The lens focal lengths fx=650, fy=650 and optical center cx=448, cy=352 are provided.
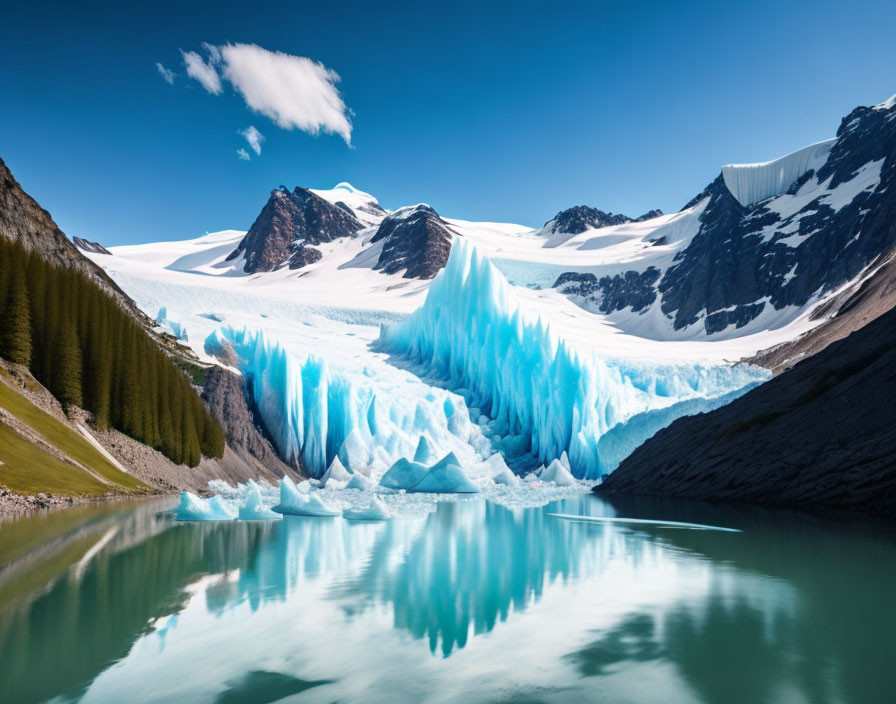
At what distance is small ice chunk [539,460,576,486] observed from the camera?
42438 mm

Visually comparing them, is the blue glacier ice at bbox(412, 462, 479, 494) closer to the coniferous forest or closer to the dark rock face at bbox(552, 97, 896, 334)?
the coniferous forest

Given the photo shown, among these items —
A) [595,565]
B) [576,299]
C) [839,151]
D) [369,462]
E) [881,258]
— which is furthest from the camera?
[576,299]

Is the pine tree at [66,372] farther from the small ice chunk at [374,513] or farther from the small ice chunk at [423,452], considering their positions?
the small ice chunk at [423,452]

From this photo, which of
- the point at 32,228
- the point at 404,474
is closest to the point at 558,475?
the point at 404,474

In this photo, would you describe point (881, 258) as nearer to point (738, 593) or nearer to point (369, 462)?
point (369, 462)

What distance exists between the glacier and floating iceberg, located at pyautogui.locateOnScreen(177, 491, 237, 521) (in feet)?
533

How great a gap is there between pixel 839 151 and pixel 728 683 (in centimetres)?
16851

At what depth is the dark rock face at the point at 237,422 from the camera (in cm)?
4756

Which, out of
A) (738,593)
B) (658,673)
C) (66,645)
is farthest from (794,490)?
(66,645)

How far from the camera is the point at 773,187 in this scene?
15762 cm

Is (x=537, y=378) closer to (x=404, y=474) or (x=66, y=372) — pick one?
(x=404, y=474)

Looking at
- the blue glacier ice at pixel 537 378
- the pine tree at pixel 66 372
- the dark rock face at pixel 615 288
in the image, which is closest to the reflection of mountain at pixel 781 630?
the blue glacier ice at pixel 537 378

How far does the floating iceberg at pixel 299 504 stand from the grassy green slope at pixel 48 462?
25.8ft

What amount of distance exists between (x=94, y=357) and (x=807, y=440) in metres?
35.2
